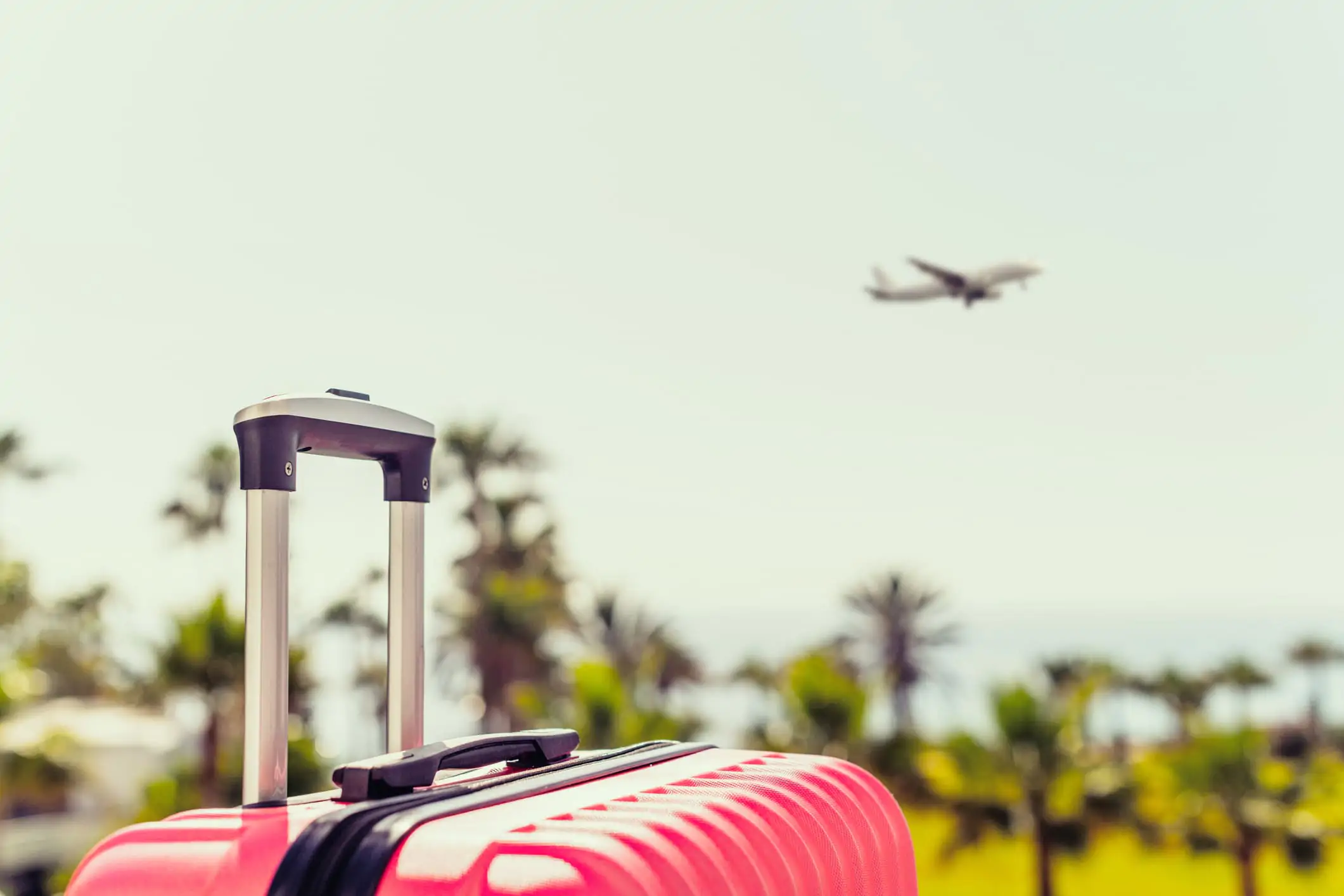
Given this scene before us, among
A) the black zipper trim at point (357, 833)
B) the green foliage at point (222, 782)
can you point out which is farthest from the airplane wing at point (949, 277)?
the green foliage at point (222, 782)

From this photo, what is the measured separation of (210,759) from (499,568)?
24.8 feet

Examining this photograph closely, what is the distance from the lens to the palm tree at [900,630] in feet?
83.6

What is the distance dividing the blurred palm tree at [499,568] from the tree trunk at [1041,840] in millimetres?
9962

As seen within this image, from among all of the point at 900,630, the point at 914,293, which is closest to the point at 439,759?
the point at 914,293

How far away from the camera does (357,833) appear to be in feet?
3.25

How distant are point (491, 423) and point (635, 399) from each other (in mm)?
18377

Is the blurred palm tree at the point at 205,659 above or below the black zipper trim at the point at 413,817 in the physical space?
below

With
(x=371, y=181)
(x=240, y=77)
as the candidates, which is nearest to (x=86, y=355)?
(x=371, y=181)

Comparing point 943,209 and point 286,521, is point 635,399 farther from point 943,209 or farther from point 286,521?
point 286,521

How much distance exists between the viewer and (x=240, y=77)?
2127 cm

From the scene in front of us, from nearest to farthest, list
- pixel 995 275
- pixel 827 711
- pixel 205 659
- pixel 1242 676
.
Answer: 1. pixel 995 275
2. pixel 827 711
3. pixel 205 659
4. pixel 1242 676

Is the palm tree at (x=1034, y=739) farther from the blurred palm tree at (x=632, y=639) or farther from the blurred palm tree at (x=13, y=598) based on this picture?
the blurred palm tree at (x=13, y=598)

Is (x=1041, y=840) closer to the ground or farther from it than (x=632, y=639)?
closer to the ground

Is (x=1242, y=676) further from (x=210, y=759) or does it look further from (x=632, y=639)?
(x=210, y=759)
